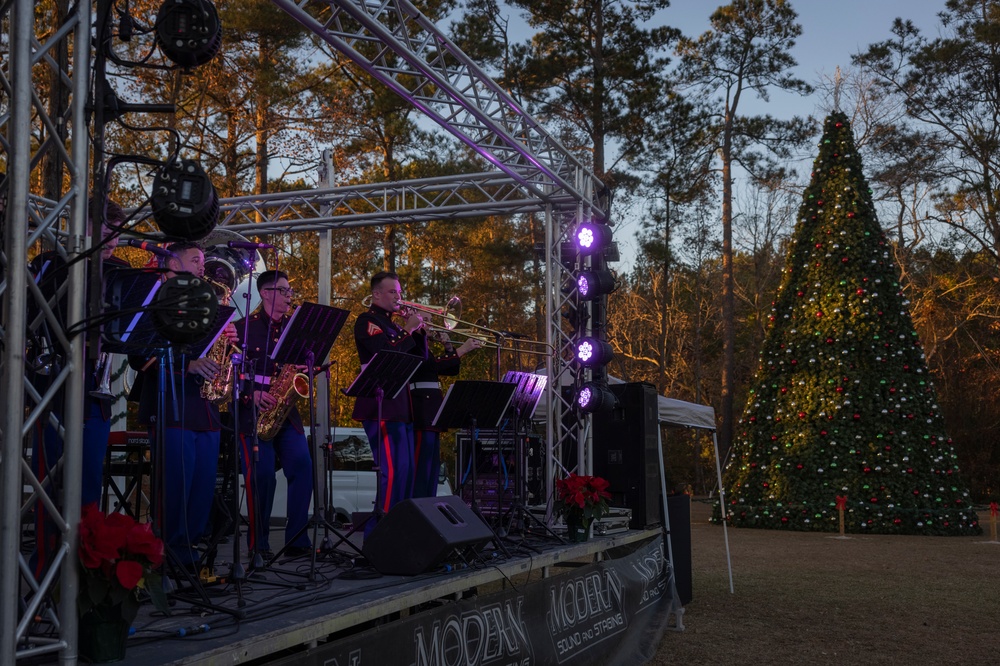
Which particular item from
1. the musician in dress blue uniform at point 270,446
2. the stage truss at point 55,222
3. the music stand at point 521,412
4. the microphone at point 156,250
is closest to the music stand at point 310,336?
the microphone at point 156,250

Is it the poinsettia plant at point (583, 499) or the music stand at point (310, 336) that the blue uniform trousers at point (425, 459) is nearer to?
the poinsettia plant at point (583, 499)

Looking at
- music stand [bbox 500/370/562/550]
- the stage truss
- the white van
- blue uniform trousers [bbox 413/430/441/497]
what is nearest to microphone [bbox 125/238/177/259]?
the stage truss

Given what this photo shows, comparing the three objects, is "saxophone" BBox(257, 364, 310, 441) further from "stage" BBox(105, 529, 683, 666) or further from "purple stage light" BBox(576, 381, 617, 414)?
Result: "purple stage light" BBox(576, 381, 617, 414)

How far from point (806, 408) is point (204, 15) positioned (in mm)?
15297

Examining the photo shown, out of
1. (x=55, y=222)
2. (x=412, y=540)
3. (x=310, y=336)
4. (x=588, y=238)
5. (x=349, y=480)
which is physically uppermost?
(x=588, y=238)

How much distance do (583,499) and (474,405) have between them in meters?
1.58

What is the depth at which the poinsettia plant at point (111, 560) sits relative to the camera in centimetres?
303

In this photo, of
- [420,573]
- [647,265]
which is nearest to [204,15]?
[420,573]

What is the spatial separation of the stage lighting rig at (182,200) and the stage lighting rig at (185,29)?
1.60 feet

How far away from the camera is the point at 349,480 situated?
559 inches

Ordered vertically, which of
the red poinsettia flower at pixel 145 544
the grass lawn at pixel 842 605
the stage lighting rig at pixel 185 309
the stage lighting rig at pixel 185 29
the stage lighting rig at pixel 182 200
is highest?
the stage lighting rig at pixel 185 29

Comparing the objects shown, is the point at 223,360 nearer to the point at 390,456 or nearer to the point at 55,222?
the point at 390,456

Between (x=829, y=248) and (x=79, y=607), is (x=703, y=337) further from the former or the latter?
(x=79, y=607)

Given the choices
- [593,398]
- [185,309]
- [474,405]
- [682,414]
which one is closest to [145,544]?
[185,309]
